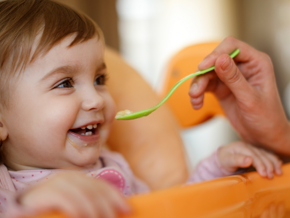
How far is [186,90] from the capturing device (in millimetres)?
1160

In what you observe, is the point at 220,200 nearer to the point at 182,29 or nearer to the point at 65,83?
the point at 65,83

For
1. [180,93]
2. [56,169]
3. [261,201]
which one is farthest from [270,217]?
[180,93]

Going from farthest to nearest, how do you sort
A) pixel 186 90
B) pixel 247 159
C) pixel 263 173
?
pixel 186 90 < pixel 247 159 < pixel 263 173

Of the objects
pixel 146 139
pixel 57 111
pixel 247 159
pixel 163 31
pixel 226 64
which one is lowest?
pixel 163 31

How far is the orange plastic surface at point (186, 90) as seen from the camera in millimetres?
1147

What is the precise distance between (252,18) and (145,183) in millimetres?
3924

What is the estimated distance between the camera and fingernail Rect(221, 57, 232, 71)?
55 cm

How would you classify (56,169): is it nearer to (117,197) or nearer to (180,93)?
(117,197)

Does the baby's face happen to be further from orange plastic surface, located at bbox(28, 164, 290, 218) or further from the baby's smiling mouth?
orange plastic surface, located at bbox(28, 164, 290, 218)

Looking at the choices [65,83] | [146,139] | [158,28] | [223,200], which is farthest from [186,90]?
[158,28]

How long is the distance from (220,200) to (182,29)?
3.71 m

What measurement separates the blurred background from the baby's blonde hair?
2.61 m

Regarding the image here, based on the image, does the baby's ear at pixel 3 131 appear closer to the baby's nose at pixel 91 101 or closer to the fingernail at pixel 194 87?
the baby's nose at pixel 91 101

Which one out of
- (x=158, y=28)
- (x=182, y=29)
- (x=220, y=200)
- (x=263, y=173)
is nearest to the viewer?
(x=220, y=200)
